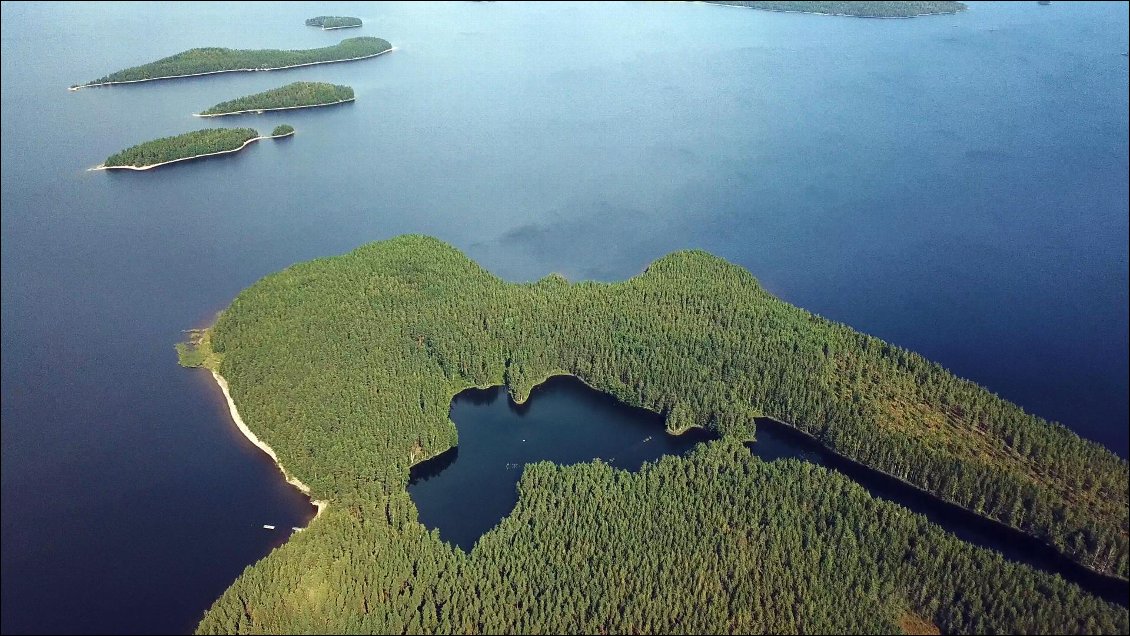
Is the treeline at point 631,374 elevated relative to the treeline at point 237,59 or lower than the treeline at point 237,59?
lower

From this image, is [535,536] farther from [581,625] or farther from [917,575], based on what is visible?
[917,575]

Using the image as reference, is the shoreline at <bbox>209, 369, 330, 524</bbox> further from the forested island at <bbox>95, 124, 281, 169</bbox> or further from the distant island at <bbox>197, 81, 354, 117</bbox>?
the distant island at <bbox>197, 81, 354, 117</bbox>

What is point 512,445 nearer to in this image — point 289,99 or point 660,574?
point 660,574

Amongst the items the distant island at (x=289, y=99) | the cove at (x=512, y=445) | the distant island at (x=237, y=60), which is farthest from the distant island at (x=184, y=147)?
the cove at (x=512, y=445)

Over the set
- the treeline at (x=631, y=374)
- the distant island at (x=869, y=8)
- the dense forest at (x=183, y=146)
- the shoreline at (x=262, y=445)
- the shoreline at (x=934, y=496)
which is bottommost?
the shoreline at (x=934, y=496)

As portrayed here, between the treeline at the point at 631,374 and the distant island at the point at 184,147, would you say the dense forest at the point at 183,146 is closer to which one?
the distant island at the point at 184,147

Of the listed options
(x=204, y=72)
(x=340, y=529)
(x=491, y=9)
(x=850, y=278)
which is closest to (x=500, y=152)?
(x=850, y=278)

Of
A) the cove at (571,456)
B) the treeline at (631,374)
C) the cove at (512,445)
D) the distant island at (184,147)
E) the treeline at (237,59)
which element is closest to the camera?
the cove at (571,456)
